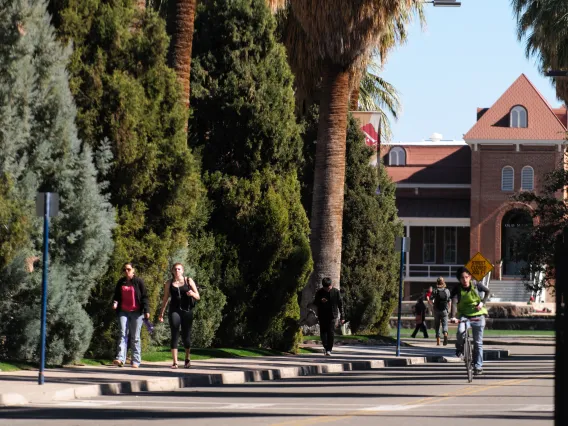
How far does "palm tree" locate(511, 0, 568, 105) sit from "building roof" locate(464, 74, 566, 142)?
31.5 m

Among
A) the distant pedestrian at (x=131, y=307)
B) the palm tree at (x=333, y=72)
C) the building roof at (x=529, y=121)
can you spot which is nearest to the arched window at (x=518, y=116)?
the building roof at (x=529, y=121)

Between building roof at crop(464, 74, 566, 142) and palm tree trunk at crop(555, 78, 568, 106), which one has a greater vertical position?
building roof at crop(464, 74, 566, 142)

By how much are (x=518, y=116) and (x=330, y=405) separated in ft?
198

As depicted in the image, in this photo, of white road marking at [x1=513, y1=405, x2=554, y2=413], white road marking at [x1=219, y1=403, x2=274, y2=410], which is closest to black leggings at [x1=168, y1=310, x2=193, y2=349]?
white road marking at [x1=219, y1=403, x2=274, y2=410]

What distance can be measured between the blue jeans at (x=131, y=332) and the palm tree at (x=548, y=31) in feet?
65.4

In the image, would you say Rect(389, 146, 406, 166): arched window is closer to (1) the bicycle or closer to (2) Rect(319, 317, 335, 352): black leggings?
(2) Rect(319, 317, 335, 352): black leggings

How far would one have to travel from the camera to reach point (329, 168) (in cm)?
3194

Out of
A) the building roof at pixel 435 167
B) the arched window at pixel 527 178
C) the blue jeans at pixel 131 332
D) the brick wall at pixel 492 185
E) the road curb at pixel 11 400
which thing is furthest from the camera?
the building roof at pixel 435 167

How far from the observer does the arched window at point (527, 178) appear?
73750mm

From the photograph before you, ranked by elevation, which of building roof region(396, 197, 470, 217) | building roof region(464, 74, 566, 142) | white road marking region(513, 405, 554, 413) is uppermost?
building roof region(464, 74, 566, 142)

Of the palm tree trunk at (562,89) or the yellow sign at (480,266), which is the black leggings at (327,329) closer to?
the yellow sign at (480,266)

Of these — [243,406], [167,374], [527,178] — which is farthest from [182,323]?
[527,178]

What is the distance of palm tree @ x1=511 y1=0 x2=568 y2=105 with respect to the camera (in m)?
36.9

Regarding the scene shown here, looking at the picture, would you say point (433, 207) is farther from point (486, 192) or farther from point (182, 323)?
point (182, 323)
